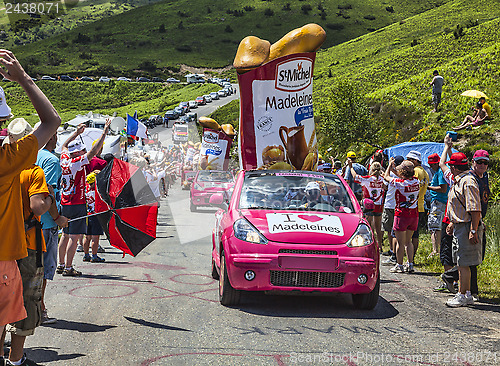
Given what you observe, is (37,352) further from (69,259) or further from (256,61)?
(256,61)

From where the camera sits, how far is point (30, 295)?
472 cm

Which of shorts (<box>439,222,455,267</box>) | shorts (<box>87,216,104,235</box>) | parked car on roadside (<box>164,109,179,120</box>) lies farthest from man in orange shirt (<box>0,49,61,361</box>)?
parked car on roadside (<box>164,109,179,120</box>)

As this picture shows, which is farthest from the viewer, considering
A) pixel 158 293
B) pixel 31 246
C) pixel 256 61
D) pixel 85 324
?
pixel 256 61

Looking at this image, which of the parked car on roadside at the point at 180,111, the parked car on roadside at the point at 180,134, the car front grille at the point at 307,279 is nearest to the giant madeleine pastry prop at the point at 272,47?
the car front grille at the point at 307,279

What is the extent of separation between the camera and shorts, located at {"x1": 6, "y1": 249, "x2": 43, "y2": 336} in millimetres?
4609

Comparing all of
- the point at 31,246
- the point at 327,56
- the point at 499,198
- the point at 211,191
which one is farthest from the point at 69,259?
the point at 327,56

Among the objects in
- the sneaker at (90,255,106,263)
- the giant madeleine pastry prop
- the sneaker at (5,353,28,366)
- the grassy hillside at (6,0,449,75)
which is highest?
the grassy hillside at (6,0,449,75)

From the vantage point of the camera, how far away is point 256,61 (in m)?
12.2

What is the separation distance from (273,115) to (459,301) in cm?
599

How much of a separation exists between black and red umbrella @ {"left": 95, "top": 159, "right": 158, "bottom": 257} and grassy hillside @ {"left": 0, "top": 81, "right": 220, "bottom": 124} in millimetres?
89636

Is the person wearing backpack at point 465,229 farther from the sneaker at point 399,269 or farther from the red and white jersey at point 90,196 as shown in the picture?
the red and white jersey at point 90,196

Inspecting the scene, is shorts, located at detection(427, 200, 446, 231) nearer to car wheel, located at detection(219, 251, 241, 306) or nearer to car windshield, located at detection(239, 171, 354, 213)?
car windshield, located at detection(239, 171, 354, 213)

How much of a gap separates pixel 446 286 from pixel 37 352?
5127mm

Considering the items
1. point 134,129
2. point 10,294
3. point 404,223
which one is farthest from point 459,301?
point 134,129
